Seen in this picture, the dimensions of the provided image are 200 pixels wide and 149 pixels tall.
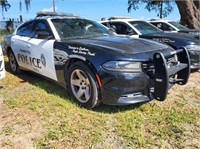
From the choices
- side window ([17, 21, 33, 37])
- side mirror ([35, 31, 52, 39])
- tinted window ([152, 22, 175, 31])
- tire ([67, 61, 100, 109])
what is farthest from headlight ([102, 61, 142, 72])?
tinted window ([152, 22, 175, 31])

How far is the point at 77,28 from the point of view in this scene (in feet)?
15.0

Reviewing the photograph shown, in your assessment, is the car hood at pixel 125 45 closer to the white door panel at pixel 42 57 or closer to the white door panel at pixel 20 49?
the white door panel at pixel 42 57

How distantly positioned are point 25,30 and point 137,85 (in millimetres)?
3381

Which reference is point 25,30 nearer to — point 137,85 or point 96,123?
point 96,123

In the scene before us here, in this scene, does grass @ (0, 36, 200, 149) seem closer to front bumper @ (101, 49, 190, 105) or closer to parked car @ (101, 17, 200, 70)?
front bumper @ (101, 49, 190, 105)

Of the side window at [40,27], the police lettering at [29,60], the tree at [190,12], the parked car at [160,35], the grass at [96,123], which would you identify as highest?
the tree at [190,12]

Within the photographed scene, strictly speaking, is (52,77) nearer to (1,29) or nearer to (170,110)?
(170,110)

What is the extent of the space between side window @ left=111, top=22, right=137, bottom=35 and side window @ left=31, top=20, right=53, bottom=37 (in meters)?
3.39

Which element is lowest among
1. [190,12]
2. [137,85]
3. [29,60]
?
[137,85]

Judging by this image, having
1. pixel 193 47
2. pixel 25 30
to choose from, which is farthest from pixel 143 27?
pixel 25 30

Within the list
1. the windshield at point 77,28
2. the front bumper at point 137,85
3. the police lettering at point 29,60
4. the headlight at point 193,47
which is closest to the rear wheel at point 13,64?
the police lettering at point 29,60

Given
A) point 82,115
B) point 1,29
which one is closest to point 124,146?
point 82,115

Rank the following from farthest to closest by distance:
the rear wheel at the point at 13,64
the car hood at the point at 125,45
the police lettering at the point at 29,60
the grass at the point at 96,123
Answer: the rear wheel at the point at 13,64 → the police lettering at the point at 29,60 → the car hood at the point at 125,45 → the grass at the point at 96,123

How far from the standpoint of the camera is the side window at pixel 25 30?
530 cm
